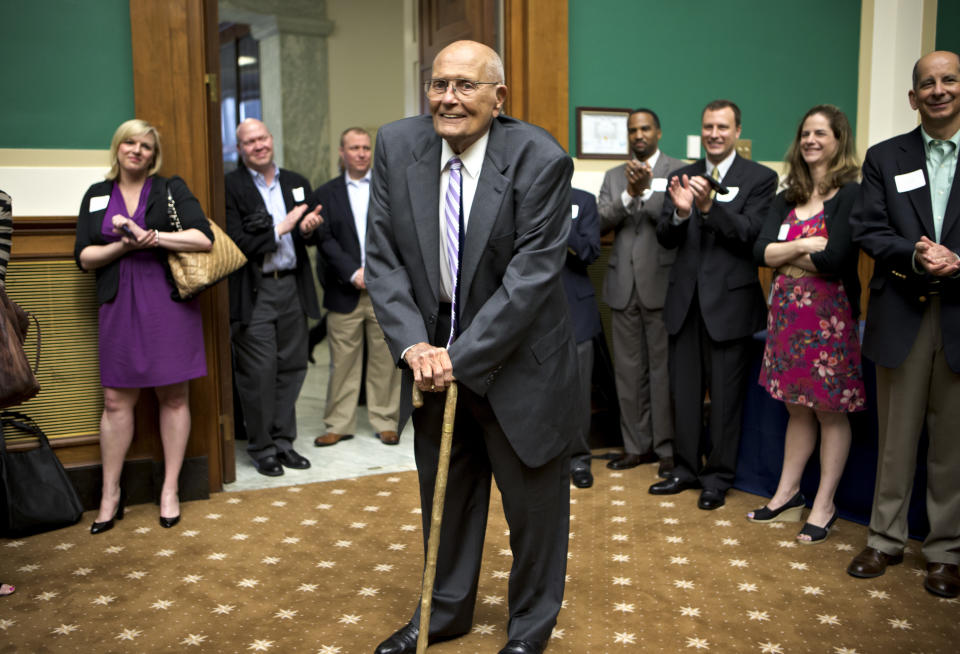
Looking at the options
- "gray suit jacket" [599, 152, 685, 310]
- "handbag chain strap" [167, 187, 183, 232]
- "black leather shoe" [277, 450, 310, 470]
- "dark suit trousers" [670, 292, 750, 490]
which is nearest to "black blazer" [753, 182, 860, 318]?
"dark suit trousers" [670, 292, 750, 490]

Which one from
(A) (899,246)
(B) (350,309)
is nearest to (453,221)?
(A) (899,246)

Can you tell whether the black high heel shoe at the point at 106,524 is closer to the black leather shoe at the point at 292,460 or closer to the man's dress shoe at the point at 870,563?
the black leather shoe at the point at 292,460

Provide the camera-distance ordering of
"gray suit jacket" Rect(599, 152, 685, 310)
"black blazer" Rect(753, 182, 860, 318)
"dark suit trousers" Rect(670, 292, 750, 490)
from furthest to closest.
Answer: "gray suit jacket" Rect(599, 152, 685, 310) → "dark suit trousers" Rect(670, 292, 750, 490) → "black blazer" Rect(753, 182, 860, 318)

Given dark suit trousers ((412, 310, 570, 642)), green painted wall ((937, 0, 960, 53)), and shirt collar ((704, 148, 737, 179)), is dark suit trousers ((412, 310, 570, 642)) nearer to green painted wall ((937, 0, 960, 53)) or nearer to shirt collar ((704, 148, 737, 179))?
shirt collar ((704, 148, 737, 179))

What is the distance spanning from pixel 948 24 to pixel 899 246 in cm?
354

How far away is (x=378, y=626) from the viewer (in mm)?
2637

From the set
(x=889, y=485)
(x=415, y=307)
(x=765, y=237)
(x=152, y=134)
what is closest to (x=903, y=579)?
(x=889, y=485)

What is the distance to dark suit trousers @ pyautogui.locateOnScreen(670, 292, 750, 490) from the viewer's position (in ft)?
12.6

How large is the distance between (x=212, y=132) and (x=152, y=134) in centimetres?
45

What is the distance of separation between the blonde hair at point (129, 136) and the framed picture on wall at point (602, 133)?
222 cm

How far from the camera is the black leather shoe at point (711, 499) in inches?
149

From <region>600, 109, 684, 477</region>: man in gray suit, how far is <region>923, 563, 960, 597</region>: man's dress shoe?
1435mm

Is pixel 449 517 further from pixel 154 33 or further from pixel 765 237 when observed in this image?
pixel 154 33

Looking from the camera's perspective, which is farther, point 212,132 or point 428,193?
point 212,132
